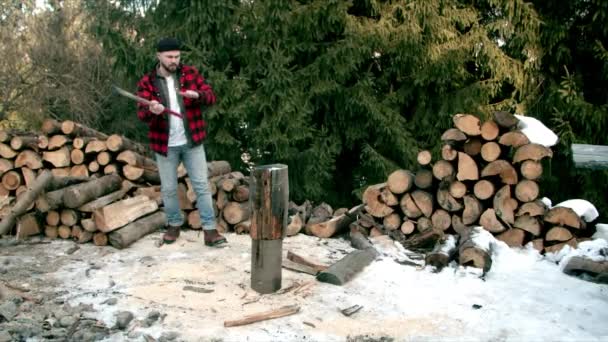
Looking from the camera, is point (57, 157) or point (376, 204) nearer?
point (376, 204)

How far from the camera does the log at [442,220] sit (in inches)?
214

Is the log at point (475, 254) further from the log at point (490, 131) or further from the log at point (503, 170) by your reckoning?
the log at point (490, 131)

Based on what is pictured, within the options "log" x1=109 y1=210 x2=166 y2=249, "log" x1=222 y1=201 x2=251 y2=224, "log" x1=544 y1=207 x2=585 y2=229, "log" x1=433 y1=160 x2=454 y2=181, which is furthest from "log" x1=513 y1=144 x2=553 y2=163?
"log" x1=109 y1=210 x2=166 y2=249

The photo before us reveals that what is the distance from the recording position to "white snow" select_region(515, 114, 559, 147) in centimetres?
514

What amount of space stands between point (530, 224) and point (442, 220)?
83cm

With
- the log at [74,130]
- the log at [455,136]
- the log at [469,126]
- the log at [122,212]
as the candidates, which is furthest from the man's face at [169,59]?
the log at [469,126]

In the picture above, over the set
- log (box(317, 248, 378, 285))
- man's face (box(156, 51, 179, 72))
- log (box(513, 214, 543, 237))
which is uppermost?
man's face (box(156, 51, 179, 72))

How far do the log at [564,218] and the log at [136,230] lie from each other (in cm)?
396

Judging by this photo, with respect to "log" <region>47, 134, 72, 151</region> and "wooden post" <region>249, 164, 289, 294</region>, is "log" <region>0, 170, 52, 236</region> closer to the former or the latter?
"log" <region>47, 134, 72, 151</region>

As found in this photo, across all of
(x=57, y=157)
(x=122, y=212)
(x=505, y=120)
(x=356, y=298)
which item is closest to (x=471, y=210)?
(x=505, y=120)

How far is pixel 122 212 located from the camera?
5.39 m

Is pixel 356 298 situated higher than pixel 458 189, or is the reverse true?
pixel 458 189

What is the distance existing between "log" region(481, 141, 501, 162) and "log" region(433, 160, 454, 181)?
0.33 meters

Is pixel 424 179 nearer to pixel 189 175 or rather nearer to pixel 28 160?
pixel 189 175
